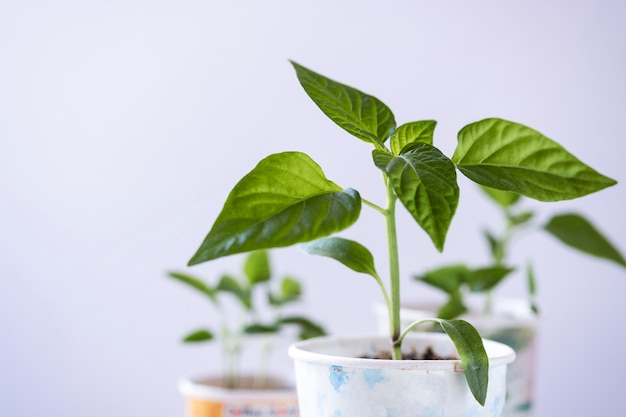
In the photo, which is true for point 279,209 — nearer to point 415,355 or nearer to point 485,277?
point 415,355

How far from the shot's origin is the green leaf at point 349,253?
2.47 feet

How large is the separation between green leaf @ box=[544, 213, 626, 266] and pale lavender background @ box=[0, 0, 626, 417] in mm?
527

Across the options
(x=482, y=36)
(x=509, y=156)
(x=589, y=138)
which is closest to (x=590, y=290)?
(x=589, y=138)

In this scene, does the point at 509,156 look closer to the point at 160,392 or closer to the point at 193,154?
the point at 193,154

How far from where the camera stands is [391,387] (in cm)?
67

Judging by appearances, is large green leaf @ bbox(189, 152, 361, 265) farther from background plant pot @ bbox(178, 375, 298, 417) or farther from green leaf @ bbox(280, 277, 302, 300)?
green leaf @ bbox(280, 277, 302, 300)

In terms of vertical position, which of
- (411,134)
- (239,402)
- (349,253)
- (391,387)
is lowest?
(239,402)

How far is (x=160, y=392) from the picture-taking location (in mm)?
1683

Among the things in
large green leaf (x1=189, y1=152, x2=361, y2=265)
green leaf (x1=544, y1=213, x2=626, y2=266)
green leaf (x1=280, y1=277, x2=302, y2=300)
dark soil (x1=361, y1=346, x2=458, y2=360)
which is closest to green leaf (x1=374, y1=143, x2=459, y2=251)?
large green leaf (x1=189, y1=152, x2=361, y2=265)

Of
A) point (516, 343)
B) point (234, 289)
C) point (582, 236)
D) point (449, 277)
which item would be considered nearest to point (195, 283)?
point (234, 289)

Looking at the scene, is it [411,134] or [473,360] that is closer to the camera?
[473,360]

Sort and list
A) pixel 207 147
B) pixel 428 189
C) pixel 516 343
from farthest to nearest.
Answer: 1. pixel 207 147
2. pixel 516 343
3. pixel 428 189

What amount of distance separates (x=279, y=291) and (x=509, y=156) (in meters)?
0.72

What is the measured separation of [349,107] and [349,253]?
0.14 meters
